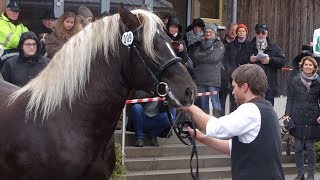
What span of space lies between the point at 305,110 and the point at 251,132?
17.5ft

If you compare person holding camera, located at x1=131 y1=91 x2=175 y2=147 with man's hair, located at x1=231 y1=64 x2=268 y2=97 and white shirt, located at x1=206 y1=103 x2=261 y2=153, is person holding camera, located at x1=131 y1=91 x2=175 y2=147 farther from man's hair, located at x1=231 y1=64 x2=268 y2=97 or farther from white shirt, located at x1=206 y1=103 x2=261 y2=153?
white shirt, located at x1=206 y1=103 x2=261 y2=153

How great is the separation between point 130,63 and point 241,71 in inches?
35.4

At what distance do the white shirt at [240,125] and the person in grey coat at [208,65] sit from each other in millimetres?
6079

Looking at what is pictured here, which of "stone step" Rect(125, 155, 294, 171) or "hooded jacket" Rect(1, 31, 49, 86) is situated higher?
"hooded jacket" Rect(1, 31, 49, 86)

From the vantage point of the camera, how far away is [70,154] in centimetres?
400

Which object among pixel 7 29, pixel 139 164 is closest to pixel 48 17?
pixel 7 29

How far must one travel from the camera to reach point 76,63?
4176 millimetres

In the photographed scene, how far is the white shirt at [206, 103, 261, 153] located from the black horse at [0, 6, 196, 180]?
1.51ft

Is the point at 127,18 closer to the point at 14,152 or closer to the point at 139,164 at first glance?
the point at 14,152

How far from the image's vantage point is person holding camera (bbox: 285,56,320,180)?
9.50 meters

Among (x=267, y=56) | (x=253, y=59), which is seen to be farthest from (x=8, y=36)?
Result: (x=267, y=56)

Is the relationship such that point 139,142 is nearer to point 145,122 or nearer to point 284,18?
point 145,122

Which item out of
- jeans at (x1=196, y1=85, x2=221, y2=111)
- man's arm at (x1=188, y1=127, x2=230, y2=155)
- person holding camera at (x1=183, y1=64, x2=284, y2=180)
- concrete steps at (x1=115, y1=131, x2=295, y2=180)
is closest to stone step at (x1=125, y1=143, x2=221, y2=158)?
concrete steps at (x1=115, y1=131, x2=295, y2=180)

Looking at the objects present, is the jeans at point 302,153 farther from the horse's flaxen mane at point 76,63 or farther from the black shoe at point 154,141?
the horse's flaxen mane at point 76,63
